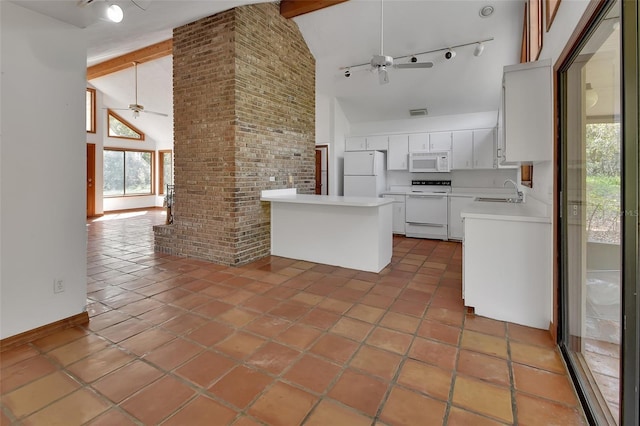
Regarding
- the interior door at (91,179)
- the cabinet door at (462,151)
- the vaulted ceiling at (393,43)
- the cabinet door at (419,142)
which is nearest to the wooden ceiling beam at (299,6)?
the vaulted ceiling at (393,43)

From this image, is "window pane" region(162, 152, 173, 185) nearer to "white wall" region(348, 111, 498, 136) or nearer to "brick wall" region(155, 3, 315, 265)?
"white wall" region(348, 111, 498, 136)

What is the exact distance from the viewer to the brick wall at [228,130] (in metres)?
4.05

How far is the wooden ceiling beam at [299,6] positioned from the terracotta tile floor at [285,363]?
13.5ft

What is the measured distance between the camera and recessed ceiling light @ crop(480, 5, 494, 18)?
14.1 feet

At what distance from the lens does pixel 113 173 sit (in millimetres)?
10094

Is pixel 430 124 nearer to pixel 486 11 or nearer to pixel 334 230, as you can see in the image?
pixel 486 11

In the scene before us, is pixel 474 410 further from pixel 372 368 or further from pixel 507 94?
pixel 507 94

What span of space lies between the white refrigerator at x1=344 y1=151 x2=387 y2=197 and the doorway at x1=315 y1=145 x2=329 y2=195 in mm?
676

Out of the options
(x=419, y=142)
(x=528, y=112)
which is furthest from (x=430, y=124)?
(x=528, y=112)

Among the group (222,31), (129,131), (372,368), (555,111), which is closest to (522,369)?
(372,368)

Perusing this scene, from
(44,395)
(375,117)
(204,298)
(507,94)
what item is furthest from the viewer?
(375,117)

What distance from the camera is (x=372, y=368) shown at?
1942 millimetres

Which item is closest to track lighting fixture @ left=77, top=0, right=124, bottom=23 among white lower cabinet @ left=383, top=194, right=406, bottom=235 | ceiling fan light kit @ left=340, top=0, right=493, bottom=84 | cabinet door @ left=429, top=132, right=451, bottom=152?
ceiling fan light kit @ left=340, top=0, right=493, bottom=84

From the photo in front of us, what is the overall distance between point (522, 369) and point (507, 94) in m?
2.05
